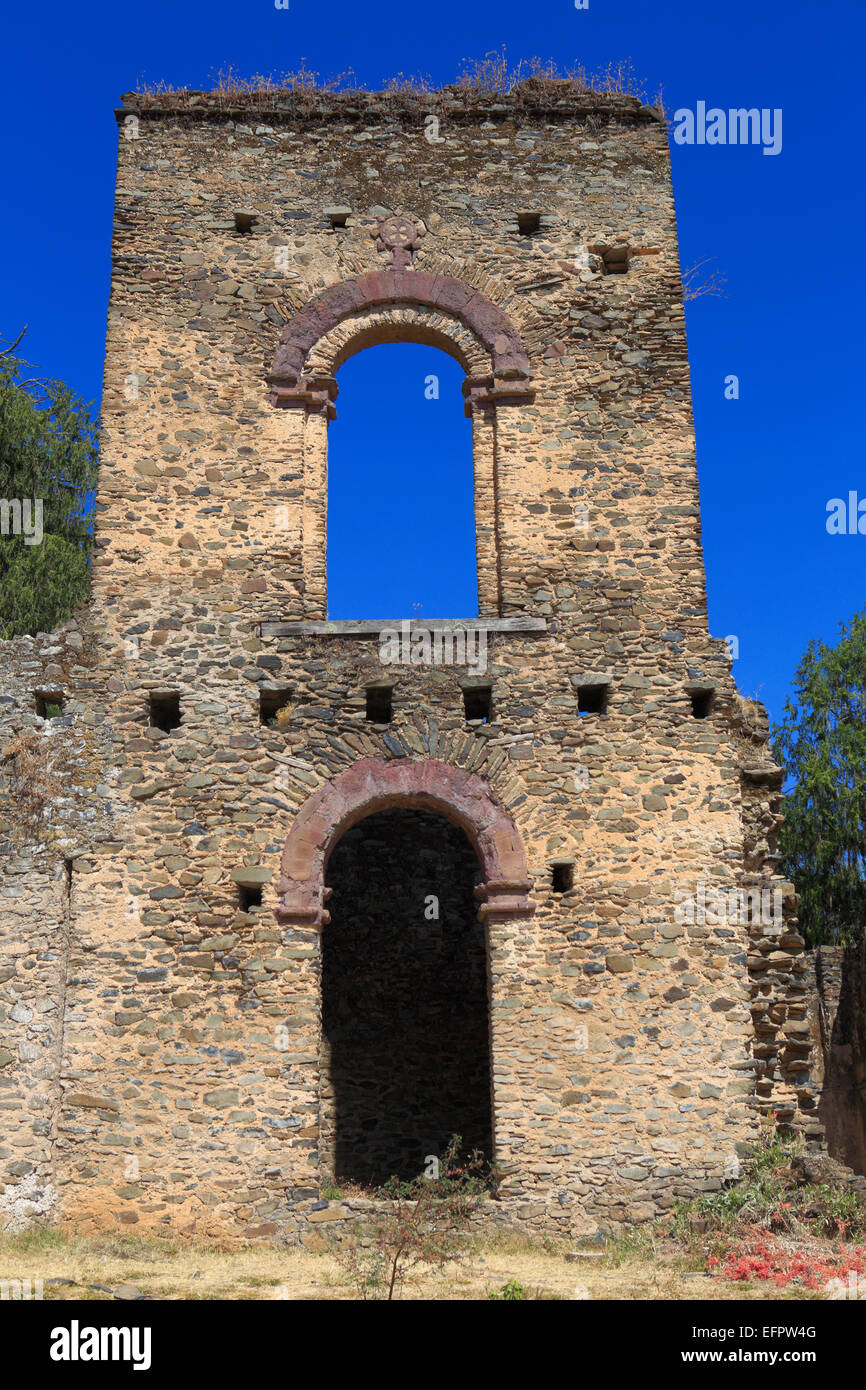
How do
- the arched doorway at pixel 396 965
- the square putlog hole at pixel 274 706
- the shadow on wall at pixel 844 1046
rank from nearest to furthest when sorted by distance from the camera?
the square putlog hole at pixel 274 706 → the arched doorway at pixel 396 965 → the shadow on wall at pixel 844 1046

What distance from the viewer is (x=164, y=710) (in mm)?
11016

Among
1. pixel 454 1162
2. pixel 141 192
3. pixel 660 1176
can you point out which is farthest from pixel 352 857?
pixel 141 192

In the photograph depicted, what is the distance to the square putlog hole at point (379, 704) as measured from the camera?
10.9 m

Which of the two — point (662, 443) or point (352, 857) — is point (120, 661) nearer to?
point (352, 857)

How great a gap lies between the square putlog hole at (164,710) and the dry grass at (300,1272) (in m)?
4.20

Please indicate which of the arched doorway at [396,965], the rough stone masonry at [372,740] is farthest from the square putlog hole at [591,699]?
the arched doorway at [396,965]

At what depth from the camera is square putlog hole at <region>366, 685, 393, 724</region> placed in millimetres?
10891

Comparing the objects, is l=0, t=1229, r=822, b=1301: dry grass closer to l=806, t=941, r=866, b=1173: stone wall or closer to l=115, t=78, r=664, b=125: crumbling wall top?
l=806, t=941, r=866, b=1173: stone wall

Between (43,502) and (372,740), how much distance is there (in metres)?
12.8

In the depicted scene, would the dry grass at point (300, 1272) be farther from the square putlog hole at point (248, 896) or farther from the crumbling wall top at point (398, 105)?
the crumbling wall top at point (398, 105)

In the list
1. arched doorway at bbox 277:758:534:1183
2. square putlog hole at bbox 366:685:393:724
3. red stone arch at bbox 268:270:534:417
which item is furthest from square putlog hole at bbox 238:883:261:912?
red stone arch at bbox 268:270:534:417

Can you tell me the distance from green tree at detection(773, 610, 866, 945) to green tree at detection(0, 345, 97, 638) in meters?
13.3

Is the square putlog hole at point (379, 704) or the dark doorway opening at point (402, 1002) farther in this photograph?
the dark doorway opening at point (402, 1002)

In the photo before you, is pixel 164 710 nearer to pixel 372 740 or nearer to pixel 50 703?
pixel 50 703
